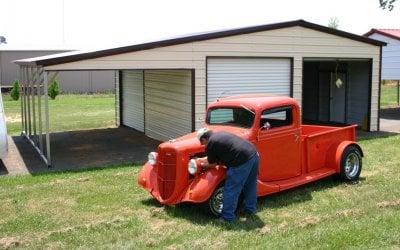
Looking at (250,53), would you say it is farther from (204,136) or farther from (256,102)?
(204,136)

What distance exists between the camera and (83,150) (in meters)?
15.7

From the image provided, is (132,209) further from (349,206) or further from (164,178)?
(349,206)

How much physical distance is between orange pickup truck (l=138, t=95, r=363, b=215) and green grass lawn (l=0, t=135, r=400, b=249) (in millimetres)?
344

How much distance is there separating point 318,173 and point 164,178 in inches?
125

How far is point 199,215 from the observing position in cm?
842

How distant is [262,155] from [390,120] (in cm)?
1543

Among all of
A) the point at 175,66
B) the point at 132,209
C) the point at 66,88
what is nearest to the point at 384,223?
the point at 132,209

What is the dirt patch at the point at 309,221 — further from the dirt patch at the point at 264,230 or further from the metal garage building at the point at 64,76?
the metal garage building at the point at 64,76

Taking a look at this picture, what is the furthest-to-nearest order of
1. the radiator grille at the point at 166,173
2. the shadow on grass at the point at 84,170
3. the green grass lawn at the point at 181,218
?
the shadow on grass at the point at 84,170 < the radiator grille at the point at 166,173 < the green grass lawn at the point at 181,218

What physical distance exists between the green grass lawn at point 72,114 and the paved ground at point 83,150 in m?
2.14

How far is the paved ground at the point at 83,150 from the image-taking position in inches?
523

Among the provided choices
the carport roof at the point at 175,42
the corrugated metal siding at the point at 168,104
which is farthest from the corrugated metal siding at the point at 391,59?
the corrugated metal siding at the point at 168,104

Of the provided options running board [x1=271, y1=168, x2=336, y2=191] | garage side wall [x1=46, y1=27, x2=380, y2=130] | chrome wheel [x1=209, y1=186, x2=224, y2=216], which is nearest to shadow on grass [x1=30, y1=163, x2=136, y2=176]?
garage side wall [x1=46, y1=27, x2=380, y2=130]

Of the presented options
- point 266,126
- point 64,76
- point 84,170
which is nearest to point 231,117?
point 266,126
